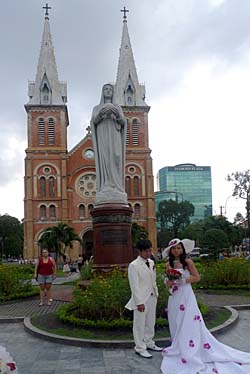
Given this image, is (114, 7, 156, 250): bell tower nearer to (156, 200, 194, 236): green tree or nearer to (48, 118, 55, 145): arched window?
(48, 118, 55, 145): arched window

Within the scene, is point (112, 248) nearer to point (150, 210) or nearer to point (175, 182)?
point (150, 210)

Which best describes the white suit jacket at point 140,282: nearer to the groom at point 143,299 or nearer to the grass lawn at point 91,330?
the groom at point 143,299

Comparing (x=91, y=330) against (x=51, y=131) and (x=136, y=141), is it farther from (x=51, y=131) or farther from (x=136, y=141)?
(x=136, y=141)

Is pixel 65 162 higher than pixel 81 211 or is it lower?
higher

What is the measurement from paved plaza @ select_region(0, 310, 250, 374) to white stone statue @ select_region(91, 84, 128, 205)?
16.9ft

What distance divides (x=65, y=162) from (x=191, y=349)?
48.6m

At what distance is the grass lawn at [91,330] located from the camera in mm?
6727

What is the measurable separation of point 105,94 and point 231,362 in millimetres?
8547

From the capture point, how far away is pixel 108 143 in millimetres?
11781

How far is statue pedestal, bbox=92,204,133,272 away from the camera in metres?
10.6

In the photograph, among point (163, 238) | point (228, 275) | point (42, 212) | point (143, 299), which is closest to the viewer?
point (143, 299)

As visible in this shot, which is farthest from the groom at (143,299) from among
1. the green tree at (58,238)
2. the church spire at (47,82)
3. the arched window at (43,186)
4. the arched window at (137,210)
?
the church spire at (47,82)

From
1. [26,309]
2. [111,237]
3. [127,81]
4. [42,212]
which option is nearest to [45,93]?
[127,81]

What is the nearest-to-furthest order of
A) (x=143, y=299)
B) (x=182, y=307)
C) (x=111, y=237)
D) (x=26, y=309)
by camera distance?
1. (x=182, y=307)
2. (x=143, y=299)
3. (x=26, y=309)
4. (x=111, y=237)
